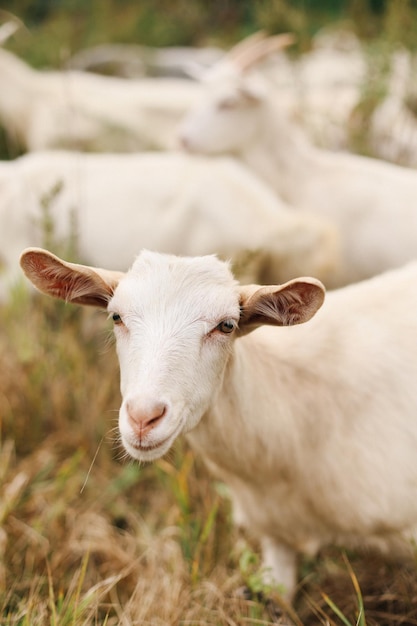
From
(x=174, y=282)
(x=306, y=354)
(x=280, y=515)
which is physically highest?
(x=174, y=282)

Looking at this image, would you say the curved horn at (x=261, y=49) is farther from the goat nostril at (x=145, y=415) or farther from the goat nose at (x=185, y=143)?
the goat nostril at (x=145, y=415)

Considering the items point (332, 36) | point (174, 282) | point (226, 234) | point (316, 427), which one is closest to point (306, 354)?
point (316, 427)

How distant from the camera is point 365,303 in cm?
278

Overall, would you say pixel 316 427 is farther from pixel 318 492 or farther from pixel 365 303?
pixel 365 303

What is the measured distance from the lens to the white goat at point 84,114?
6.96m

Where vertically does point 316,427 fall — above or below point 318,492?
above

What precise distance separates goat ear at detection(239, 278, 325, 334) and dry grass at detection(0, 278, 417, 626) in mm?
625

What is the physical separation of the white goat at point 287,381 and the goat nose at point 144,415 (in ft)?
0.44

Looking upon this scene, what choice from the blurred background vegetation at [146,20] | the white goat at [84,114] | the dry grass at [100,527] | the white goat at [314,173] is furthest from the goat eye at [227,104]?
the blurred background vegetation at [146,20]

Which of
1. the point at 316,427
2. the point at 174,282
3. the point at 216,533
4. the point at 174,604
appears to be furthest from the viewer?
the point at 216,533

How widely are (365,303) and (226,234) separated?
78.0 inches

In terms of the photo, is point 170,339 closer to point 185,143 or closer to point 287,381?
point 287,381

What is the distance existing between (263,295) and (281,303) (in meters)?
0.08

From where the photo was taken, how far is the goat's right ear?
2.18 m
